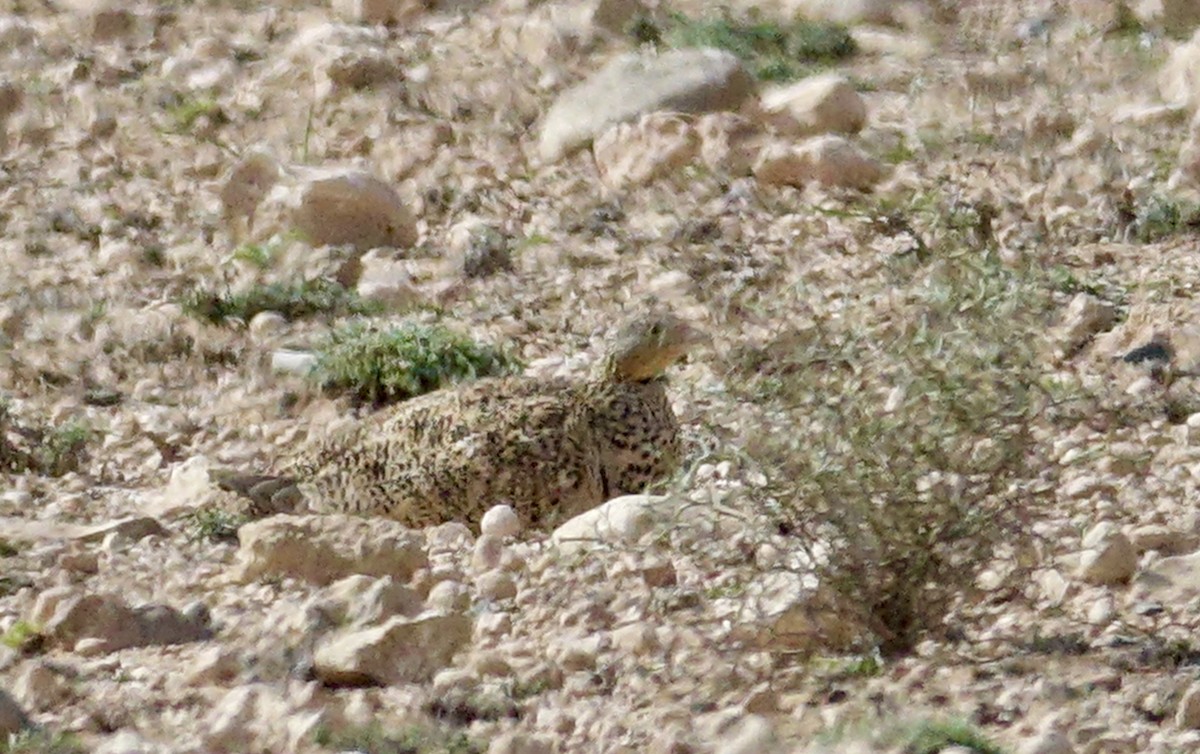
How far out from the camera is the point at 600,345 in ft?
28.7

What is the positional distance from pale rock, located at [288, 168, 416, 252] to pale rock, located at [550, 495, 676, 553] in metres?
3.39

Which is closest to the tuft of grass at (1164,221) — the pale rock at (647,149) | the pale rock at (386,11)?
the pale rock at (647,149)

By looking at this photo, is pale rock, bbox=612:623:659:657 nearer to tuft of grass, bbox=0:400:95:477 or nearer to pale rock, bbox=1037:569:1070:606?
pale rock, bbox=1037:569:1070:606

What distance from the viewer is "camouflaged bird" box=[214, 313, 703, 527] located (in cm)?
706

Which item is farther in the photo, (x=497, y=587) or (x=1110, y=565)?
(x=497, y=587)

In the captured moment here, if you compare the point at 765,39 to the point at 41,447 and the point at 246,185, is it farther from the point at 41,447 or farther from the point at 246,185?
the point at 41,447

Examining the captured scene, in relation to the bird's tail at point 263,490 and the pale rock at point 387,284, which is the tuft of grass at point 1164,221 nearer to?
the pale rock at point 387,284

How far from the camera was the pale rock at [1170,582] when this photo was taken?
564 cm

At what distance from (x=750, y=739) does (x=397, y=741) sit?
704 mm

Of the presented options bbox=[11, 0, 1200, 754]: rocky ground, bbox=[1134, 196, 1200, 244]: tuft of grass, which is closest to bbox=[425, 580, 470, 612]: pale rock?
bbox=[11, 0, 1200, 754]: rocky ground

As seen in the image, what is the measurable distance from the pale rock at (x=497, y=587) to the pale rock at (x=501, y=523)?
0.55 m

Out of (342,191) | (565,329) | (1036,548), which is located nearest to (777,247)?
(565,329)

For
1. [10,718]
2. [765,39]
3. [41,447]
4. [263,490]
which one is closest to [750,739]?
[10,718]

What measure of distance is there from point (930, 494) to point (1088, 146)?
4470 mm
